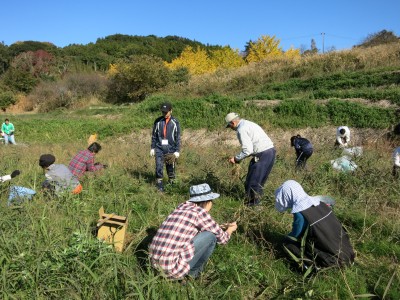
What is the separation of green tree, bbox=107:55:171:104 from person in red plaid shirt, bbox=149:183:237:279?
2474 centimetres

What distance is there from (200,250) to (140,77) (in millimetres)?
25705

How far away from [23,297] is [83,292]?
1.57 ft

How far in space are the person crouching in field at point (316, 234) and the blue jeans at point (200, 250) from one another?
72 cm

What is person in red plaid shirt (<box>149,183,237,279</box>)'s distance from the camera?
3.06 metres

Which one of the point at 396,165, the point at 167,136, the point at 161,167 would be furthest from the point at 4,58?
the point at 396,165

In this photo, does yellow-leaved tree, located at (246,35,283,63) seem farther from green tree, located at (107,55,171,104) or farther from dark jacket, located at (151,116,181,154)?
dark jacket, located at (151,116,181,154)

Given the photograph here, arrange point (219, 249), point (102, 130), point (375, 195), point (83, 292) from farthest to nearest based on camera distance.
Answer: point (102, 130)
point (375, 195)
point (219, 249)
point (83, 292)

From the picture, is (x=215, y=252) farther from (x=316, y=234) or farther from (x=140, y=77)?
(x=140, y=77)

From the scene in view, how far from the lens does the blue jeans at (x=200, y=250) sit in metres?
3.24

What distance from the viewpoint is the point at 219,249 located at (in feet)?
12.7

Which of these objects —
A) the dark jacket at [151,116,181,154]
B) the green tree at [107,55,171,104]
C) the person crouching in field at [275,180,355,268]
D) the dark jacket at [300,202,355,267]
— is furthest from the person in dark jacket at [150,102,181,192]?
the green tree at [107,55,171,104]

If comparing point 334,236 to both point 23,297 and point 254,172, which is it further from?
point 23,297

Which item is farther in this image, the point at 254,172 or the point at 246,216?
the point at 254,172

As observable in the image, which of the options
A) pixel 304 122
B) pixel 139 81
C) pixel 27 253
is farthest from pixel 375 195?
pixel 139 81
